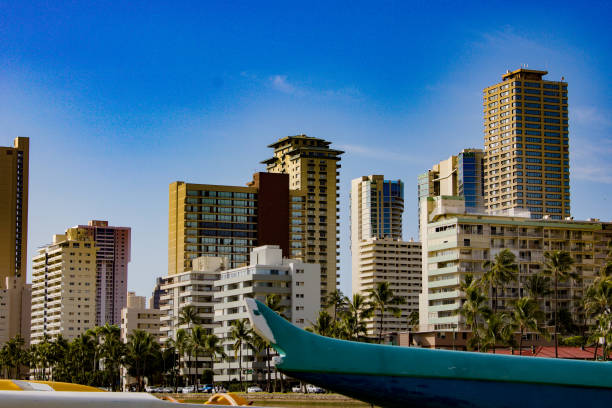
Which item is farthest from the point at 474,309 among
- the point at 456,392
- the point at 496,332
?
the point at 456,392

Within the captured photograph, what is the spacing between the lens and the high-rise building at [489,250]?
121812 mm

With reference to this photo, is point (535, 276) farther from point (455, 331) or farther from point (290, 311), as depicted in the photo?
point (290, 311)

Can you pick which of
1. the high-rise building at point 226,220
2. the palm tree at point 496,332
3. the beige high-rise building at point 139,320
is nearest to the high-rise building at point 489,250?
the palm tree at point 496,332

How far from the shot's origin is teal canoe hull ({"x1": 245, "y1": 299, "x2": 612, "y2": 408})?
955 inches

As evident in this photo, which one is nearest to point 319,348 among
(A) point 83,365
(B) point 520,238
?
(B) point 520,238

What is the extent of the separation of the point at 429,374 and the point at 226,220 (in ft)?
547

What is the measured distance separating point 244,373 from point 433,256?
115ft

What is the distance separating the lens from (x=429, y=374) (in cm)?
2423

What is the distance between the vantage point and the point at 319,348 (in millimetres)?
24500

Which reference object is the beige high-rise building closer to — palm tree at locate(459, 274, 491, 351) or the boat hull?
palm tree at locate(459, 274, 491, 351)

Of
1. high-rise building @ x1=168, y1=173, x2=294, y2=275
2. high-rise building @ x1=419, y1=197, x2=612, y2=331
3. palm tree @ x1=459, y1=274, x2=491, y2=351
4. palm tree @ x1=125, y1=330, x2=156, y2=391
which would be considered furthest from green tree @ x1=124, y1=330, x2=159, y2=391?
palm tree @ x1=459, y1=274, x2=491, y2=351

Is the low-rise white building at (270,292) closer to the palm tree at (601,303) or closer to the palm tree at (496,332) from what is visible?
the palm tree at (496,332)

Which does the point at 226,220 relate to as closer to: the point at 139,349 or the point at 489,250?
the point at 139,349

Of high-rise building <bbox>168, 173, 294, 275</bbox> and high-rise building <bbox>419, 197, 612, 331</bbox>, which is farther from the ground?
high-rise building <bbox>168, 173, 294, 275</bbox>
